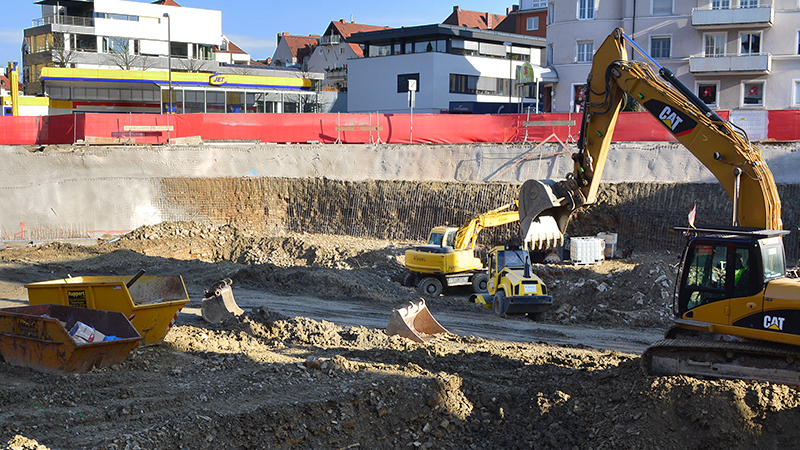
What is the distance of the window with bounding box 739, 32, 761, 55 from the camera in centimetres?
3459

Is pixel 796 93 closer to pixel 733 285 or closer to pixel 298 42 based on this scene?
pixel 733 285

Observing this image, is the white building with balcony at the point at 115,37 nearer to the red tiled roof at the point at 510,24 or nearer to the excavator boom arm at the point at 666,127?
the red tiled roof at the point at 510,24

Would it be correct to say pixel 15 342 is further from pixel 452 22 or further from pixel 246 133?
pixel 452 22

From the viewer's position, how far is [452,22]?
70875 millimetres

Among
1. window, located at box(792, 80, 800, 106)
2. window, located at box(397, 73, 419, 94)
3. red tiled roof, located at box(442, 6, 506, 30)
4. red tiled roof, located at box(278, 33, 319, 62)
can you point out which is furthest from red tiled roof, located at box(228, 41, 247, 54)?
window, located at box(792, 80, 800, 106)

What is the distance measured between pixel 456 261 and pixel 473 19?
5926 centimetres

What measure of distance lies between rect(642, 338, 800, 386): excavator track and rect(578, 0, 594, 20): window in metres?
32.2

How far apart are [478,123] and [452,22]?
45.2 metres

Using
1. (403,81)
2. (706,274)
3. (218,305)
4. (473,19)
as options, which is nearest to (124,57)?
(403,81)

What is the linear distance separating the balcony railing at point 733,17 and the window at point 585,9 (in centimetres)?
530

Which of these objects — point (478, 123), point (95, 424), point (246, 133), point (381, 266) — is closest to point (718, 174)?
point (95, 424)

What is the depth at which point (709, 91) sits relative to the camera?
118 feet

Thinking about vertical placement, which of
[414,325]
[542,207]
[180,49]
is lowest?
[414,325]

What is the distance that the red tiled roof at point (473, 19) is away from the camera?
70.4 m
